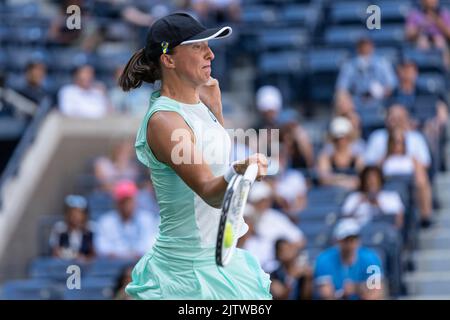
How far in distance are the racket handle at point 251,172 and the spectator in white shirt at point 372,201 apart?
5468 mm

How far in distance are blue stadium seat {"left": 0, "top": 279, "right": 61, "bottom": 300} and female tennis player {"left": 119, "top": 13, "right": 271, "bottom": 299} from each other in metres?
4.54

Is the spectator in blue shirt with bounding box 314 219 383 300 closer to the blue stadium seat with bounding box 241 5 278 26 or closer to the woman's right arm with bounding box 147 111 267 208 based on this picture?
the woman's right arm with bounding box 147 111 267 208

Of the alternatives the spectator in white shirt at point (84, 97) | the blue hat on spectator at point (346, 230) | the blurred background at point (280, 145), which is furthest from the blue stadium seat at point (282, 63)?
the blue hat on spectator at point (346, 230)

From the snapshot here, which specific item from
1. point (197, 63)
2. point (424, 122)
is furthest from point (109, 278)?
point (197, 63)

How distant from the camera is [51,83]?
13039 millimetres

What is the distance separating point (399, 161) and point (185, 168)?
606 cm

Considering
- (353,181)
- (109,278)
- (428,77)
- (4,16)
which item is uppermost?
(4,16)

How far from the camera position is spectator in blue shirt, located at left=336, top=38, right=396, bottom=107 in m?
12.0

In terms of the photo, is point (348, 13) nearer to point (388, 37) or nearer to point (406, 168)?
point (388, 37)

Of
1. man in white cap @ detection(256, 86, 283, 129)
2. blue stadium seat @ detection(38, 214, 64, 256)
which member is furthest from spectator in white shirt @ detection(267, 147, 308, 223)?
blue stadium seat @ detection(38, 214, 64, 256)

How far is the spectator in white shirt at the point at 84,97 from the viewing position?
487 inches

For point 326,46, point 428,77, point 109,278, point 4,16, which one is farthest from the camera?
point 4,16

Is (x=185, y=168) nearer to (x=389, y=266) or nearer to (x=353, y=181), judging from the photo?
(x=389, y=266)

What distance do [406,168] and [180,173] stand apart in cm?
598
